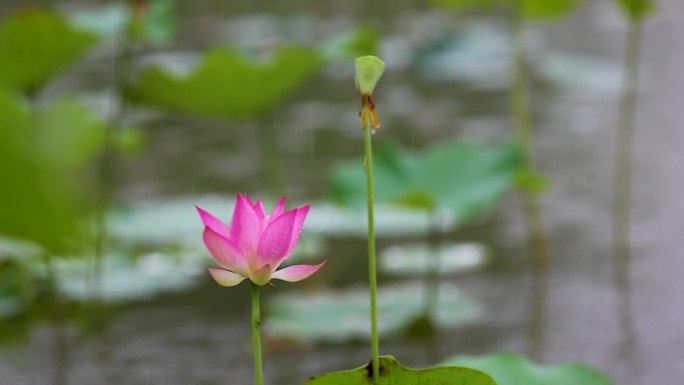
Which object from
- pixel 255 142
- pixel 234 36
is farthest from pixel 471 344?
pixel 234 36

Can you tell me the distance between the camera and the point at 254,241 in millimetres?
591

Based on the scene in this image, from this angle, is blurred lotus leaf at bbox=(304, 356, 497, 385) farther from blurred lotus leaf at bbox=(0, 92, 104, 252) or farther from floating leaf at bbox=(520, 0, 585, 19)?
floating leaf at bbox=(520, 0, 585, 19)

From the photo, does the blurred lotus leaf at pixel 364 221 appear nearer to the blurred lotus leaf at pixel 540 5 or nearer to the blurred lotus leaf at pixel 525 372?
the blurred lotus leaf at pixel 540 5

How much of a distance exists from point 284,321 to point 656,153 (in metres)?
1.06

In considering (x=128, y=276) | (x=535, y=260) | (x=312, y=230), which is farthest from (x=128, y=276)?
(x=535, y=260)

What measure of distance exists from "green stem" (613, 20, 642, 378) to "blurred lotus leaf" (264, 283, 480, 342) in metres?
0.19

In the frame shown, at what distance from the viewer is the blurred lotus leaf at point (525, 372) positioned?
0.84 meters

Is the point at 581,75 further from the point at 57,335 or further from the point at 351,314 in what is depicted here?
the point at 57,335

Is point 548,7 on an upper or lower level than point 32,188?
upper

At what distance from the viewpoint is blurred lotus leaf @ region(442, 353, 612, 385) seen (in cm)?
84

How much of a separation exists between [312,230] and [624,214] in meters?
0.50

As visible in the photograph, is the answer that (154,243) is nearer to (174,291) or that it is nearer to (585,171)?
(174,291)

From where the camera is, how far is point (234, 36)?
11.8ft

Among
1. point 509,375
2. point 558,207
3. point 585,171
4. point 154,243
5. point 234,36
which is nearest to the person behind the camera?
point 509,375
